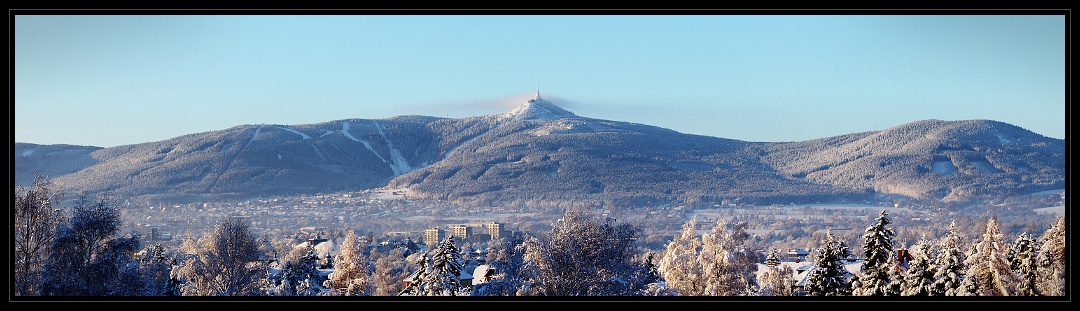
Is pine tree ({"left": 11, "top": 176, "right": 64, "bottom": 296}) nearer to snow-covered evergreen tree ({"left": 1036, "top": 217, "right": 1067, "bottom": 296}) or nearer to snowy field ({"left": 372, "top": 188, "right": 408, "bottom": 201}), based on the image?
snow-covered evergreen tree ({"left": 1036, "top": 217, "right": 1067, "bottom": 296})

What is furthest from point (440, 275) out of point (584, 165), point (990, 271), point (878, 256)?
point (584, 165)

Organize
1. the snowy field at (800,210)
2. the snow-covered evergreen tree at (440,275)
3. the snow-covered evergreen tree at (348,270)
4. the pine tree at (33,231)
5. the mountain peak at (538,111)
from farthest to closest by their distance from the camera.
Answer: the mountain peak at (538,111) → the snowy field at (800,210) → the snow-covered evergreen tree at (348,270) → the snow-covered evergreen tree at (440,275) → the pine tree at (33,231)

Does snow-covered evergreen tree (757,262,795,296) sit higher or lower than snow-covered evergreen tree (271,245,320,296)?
higher

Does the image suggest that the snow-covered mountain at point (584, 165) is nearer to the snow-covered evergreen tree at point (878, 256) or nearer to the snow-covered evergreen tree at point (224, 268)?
the snow-covered evergreen tree at point (224, 268)

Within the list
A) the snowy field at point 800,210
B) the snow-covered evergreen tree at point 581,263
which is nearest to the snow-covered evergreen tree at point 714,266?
the snow-covered evergreen tree at point 581,263

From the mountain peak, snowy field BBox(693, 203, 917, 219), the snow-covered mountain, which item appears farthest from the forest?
the mountain peak
